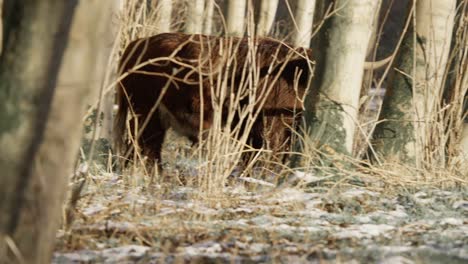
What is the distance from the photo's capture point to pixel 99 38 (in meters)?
2.85

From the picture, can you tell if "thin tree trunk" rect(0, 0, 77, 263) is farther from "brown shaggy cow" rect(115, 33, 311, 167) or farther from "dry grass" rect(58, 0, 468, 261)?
"brown shaggy cow" rect(115, 33, 311, 167)

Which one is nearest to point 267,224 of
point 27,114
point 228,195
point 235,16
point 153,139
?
point 228,195

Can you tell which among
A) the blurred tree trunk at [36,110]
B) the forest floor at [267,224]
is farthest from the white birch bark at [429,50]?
the blurred tree trunk at [36,110]

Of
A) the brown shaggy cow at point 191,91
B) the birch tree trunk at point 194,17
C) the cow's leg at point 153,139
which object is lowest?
the cow's leg at point 153,139

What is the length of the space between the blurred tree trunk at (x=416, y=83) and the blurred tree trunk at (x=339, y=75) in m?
0.52

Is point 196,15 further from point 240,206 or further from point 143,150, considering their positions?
point 240,206

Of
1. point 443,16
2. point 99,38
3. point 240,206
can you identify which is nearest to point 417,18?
point 443,16

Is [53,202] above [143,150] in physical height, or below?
above

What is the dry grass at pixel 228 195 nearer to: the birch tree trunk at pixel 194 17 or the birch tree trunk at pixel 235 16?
the birch tree trunk at pixel 235 16

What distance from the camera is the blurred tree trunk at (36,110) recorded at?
8.92ft

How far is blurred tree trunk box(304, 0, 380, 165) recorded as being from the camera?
17.5ft

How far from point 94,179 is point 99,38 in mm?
2706

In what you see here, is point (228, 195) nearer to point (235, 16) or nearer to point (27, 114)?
point (27, 114)

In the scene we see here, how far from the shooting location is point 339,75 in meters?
5.37
